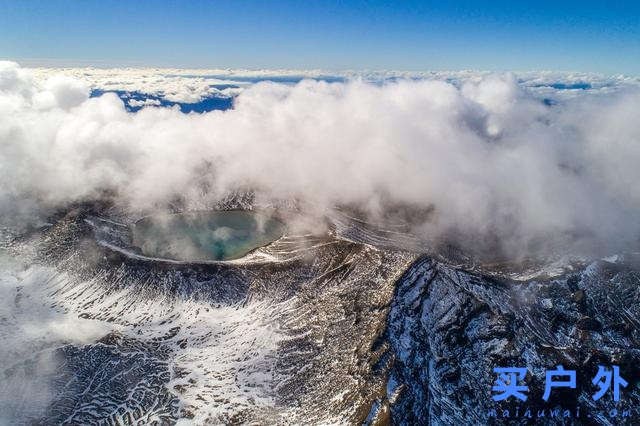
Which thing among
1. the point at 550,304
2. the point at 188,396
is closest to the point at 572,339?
the point at 550,304

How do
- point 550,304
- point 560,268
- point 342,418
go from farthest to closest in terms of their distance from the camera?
point 560,268
point 550,304
point 342,418

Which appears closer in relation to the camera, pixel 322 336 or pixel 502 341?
pixel 502 341

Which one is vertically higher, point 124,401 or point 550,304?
point 550,304

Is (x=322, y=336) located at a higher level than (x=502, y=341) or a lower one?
lower

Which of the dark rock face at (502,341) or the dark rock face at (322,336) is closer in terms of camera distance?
the dark rock face at (322,336)

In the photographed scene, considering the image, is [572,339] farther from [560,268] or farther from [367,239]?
[367,239]

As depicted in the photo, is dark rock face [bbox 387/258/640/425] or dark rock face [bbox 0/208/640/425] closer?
dark rock face [bbox 0/208/640/425]

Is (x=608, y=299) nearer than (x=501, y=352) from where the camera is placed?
No

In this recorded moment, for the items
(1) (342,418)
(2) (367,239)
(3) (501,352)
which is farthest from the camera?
(2) (367,239)
